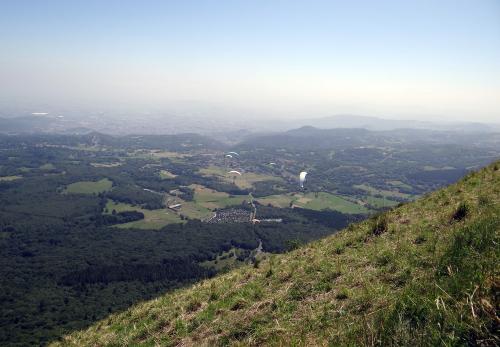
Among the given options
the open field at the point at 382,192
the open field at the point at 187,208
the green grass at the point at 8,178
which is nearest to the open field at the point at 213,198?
the open field at the point at 187,208

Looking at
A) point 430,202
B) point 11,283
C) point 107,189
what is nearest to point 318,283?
point 430,202

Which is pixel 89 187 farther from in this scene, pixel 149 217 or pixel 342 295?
pixel 342 295

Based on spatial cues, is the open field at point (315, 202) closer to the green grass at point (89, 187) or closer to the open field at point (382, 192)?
the open field at point (382, 192)

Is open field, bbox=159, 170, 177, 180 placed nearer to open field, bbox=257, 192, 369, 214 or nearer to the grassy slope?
open field, bbox=257, 192, 369, 214

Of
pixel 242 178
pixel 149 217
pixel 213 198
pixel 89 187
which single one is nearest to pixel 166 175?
pixel 89 187

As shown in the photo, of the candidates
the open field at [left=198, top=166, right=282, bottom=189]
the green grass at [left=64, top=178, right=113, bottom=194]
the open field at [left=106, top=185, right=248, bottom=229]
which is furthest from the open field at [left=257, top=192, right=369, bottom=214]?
the green grass at [left=64, top=178, right=113, bottom=194]

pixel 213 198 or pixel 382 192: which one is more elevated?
pixel 382 192
